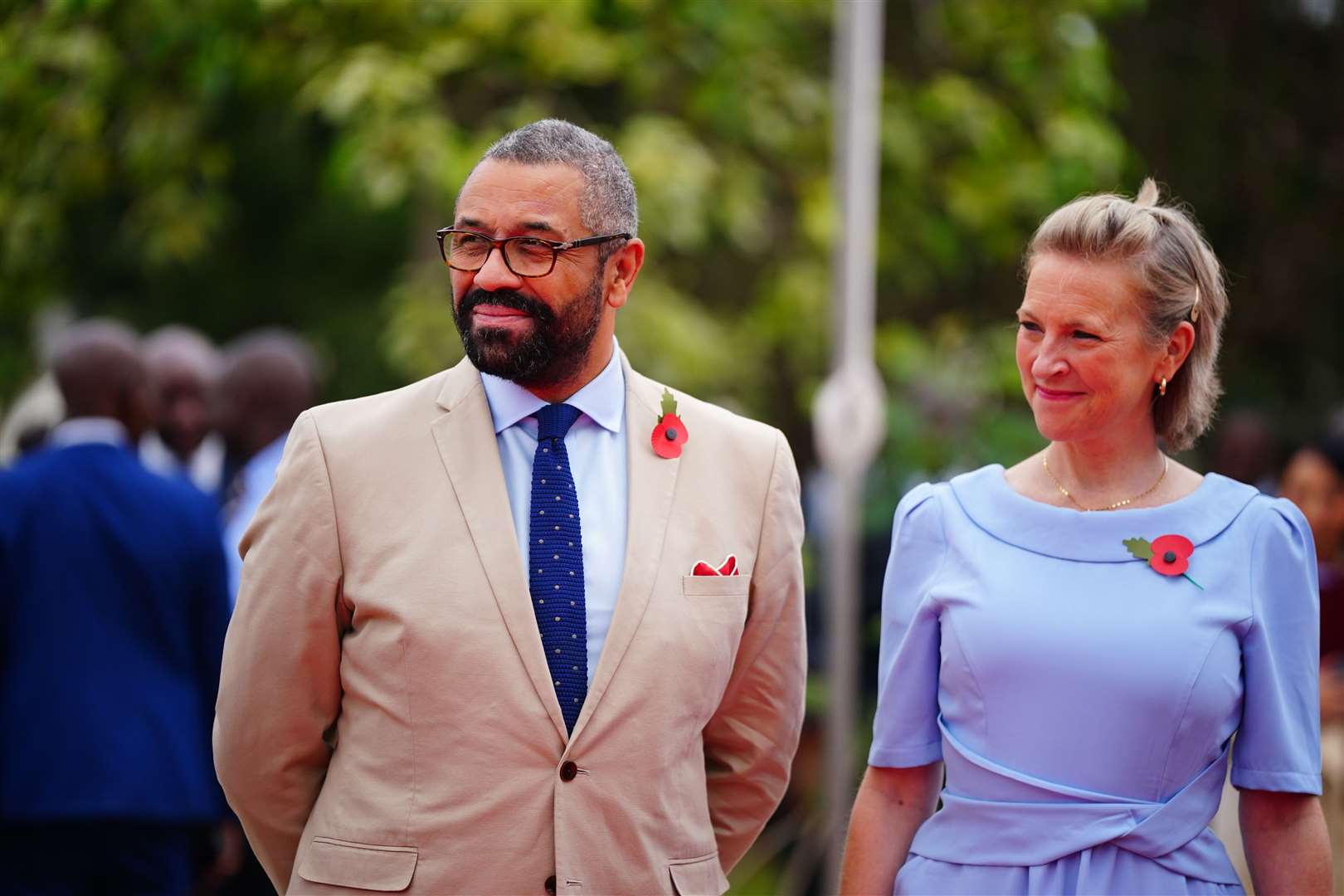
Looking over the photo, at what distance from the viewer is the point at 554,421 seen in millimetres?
3338

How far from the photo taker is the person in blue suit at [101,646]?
15.9ft

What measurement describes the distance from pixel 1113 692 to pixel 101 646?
3.02 meters

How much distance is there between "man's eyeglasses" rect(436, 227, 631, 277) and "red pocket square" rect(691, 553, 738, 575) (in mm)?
599

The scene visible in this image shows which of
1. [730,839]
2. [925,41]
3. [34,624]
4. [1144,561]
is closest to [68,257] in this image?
[925,41]

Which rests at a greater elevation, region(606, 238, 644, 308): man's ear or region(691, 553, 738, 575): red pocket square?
region(606, 238, 644, 308): man's ear

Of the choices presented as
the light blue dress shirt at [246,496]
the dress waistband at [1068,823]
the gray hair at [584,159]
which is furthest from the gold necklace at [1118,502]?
the light blue dress shirt at [246,496]

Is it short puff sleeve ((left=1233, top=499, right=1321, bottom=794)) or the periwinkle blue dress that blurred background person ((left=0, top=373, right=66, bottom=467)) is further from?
short puff sleeve ((left=1233, top=499, right=1321, bottom=794))

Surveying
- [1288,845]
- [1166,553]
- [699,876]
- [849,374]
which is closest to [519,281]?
[699,876]

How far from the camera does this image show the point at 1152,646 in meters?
3.08

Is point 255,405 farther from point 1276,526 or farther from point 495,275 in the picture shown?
point 1276,526

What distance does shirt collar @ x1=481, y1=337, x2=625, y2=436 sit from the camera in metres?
3.34

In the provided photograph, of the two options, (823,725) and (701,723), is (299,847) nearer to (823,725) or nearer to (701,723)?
(701,723)

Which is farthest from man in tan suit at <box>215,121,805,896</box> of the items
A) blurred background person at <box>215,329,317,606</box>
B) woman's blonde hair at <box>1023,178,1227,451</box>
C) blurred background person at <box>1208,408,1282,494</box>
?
blurred background person at <box>1208,408,1282,494</box>

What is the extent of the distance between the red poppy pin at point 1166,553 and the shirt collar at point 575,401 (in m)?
0.97
